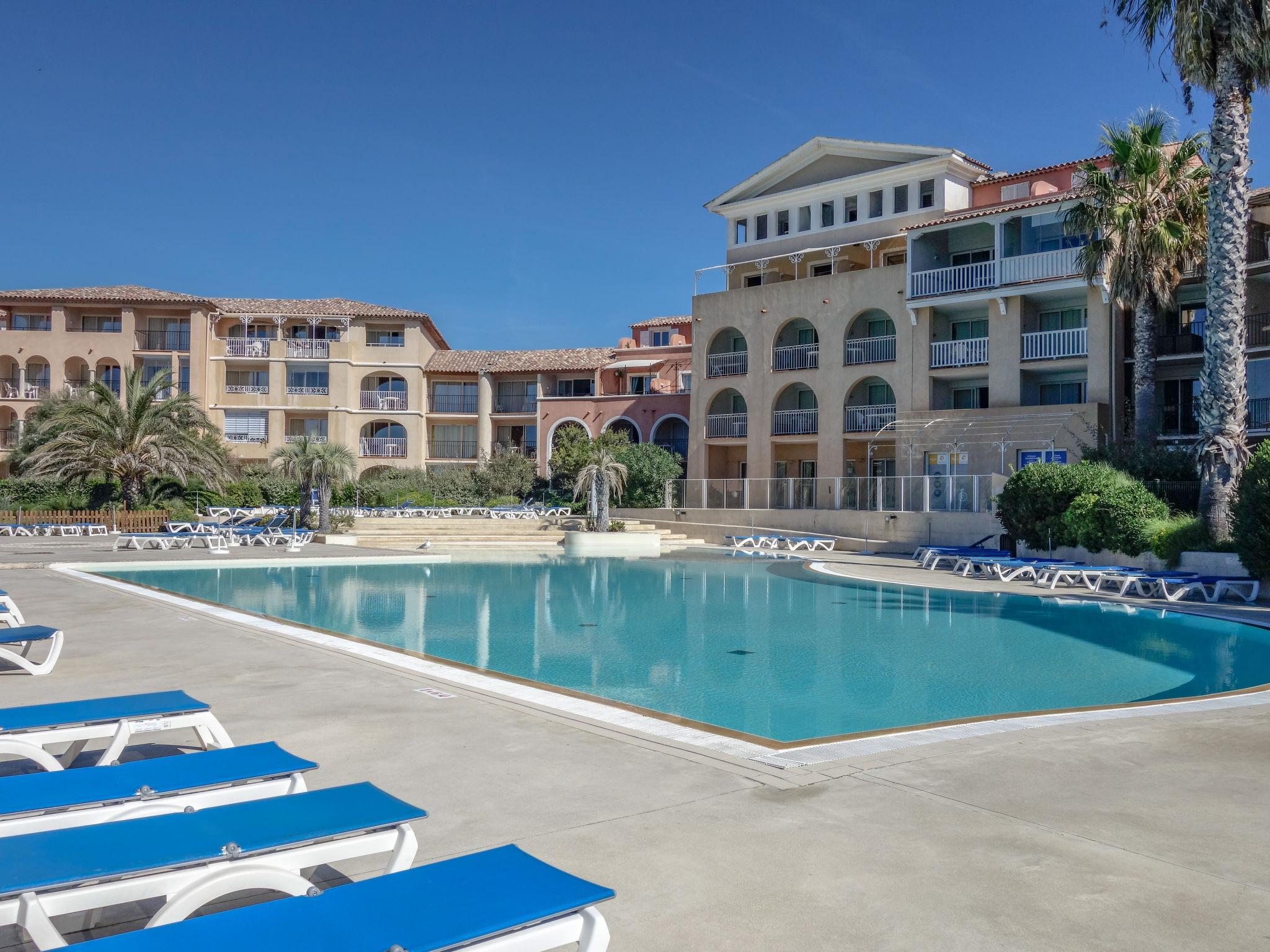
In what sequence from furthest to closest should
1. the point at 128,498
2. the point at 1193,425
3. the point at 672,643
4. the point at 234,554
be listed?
the point at 128,498 < the point at 1193,425 < the point at 234,554 < the point at 672,643

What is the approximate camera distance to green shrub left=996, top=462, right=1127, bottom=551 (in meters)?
22.1

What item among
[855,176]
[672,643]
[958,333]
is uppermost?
[855,176]

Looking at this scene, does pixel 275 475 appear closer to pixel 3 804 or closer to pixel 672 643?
pixel 672 643

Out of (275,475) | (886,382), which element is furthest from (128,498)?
(886,382)

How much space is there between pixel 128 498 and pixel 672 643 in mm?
27467

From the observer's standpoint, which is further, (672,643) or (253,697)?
(672,643)

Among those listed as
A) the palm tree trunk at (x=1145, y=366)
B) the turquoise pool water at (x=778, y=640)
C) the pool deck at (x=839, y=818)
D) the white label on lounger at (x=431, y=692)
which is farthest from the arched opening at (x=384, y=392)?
the white label on lounger at (x=431, y=692)

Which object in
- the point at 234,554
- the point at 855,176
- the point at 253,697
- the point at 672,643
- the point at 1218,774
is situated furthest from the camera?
the point at 855,176

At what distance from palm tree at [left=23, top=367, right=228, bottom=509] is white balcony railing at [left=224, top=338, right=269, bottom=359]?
567 inches

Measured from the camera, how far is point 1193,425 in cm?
3050

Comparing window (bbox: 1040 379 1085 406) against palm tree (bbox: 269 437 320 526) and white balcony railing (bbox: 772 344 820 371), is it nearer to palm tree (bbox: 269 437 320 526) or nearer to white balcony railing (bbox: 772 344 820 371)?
white balcony railing (bbox: 772 344 820 371)

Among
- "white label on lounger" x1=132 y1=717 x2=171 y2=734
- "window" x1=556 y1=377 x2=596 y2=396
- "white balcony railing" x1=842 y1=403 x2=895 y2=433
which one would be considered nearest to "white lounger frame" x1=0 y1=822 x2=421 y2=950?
"white label on lounger" x1=132 y1=717 x2=171 y2=734

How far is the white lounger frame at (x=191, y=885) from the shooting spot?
3.03m

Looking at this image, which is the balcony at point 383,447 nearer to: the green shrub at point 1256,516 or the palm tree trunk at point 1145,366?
the palm tree trunk at point 1145,366
